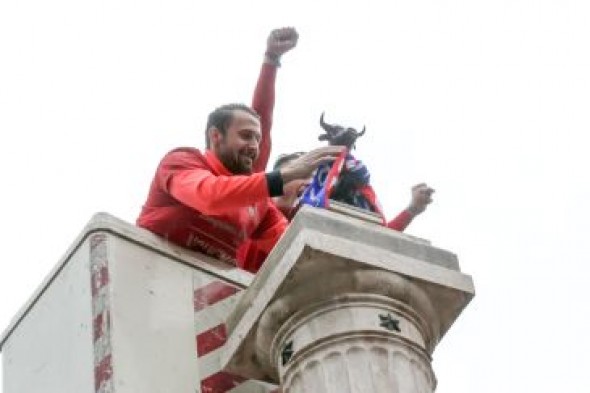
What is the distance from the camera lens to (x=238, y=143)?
8.03 meters

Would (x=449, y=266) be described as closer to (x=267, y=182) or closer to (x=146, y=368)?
(x=267, y=182)

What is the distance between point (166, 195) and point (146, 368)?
50.9 inches

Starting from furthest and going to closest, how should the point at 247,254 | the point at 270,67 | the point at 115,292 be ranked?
the point at 270,67, the point at 247,254, the point at 115,292

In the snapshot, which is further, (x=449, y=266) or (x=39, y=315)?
(x=39, y=315)

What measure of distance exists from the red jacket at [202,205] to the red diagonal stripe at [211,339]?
0.60m

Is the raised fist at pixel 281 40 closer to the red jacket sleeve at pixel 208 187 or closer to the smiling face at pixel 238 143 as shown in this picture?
the smiling face at pixel 238 143

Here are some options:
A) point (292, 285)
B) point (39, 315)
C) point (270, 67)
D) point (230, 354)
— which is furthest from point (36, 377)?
point (270, 67)

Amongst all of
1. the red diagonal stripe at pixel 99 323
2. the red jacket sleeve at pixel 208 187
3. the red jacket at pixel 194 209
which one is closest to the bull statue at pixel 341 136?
the red jacket at pixel 194 209

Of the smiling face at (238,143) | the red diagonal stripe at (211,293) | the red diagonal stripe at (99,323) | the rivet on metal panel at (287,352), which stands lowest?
the rivet on metal panel at (287,352)

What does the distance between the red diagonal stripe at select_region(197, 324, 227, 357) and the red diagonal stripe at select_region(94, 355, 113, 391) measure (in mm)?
556

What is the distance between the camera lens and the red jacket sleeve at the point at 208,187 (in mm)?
6980

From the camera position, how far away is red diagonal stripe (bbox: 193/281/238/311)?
7316 mm

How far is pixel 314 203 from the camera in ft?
23.1

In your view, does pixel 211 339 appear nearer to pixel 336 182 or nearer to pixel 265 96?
pixel 336 182
